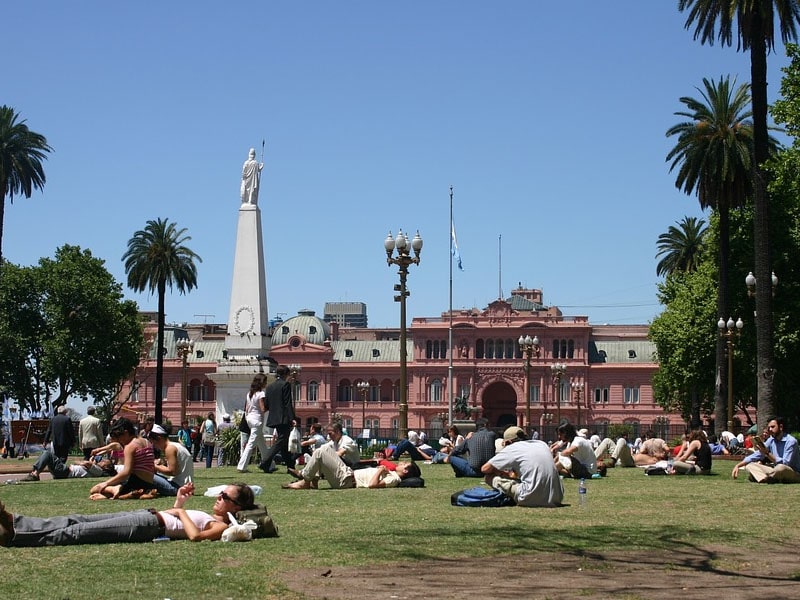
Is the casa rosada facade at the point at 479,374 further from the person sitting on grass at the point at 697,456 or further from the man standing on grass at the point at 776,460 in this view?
the man standing on grass at the point at 776,460

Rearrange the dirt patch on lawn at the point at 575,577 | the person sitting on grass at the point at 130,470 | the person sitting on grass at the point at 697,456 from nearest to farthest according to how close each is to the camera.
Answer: the dirt patch on lawn at the point at 575,577, the person sitting on grass at the point at 130,470, the person sitting on grass at the point at 697,456

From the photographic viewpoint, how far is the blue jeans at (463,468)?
1995cm

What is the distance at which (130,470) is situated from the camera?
47.6ft

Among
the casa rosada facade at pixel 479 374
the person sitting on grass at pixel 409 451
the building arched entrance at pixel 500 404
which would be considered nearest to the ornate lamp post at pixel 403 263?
the person sitting on grass at pixel 409 451

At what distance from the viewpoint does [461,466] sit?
20078 mm

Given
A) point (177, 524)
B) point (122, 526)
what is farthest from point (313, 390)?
point (122, 526)

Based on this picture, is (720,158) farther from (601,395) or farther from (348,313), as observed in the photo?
(348,313)

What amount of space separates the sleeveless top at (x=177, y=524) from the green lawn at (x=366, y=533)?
0.27m

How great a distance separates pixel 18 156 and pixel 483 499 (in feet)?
147

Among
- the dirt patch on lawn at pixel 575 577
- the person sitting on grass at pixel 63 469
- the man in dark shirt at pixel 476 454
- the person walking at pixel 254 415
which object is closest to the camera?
the dirt patch on lawn at pixel 575 577

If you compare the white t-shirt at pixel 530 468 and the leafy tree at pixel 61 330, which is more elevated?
the leafy tree at pixel 61 330

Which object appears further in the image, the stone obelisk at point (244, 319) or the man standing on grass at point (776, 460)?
the stone obelisk at point (244, 319)

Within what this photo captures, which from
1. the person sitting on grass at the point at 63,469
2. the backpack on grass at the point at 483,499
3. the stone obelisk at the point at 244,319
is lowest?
the person sitting on grass at the point at 63,469

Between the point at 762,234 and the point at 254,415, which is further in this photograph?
the point at 762,234
